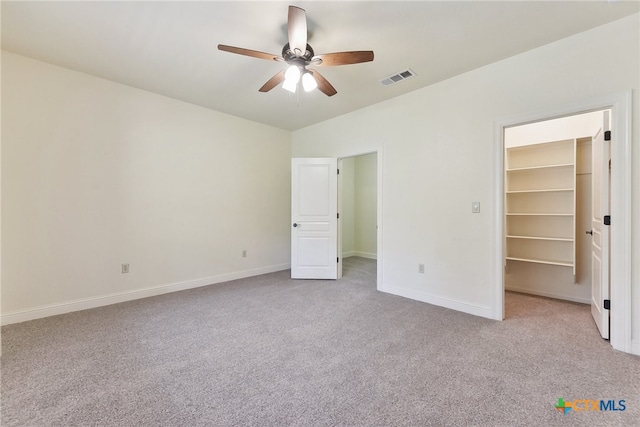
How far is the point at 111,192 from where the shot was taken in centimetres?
328

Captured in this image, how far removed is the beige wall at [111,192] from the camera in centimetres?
276

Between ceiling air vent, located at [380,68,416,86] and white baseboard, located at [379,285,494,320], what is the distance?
2.64m

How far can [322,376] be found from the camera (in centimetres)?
184

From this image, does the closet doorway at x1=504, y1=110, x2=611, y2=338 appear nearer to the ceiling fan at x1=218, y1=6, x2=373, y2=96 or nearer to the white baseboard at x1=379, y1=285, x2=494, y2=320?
the white baseboard at x1=379, y1=285, x2=494, y2=320

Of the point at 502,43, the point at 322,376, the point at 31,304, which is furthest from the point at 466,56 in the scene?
the point at 31,304

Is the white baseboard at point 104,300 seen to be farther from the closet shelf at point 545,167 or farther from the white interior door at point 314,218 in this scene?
the closet shelf at point 545,167

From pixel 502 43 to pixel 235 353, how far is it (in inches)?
142

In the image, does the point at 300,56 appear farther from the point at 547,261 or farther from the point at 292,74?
the point at 547,261

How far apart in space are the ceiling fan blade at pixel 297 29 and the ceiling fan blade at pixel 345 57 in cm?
14

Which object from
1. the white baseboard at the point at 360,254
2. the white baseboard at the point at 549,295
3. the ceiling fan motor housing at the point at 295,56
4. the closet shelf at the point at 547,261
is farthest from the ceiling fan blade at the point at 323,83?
the white baseboard at the point at 360,254

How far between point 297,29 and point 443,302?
3.19 meters

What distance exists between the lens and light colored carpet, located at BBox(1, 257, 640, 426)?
4.94 ft

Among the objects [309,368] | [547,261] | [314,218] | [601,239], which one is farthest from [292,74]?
[547,261]

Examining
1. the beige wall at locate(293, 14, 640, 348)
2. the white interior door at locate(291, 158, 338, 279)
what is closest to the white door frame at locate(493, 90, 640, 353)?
the beige wall at locate(293, 14, 640, 348)
